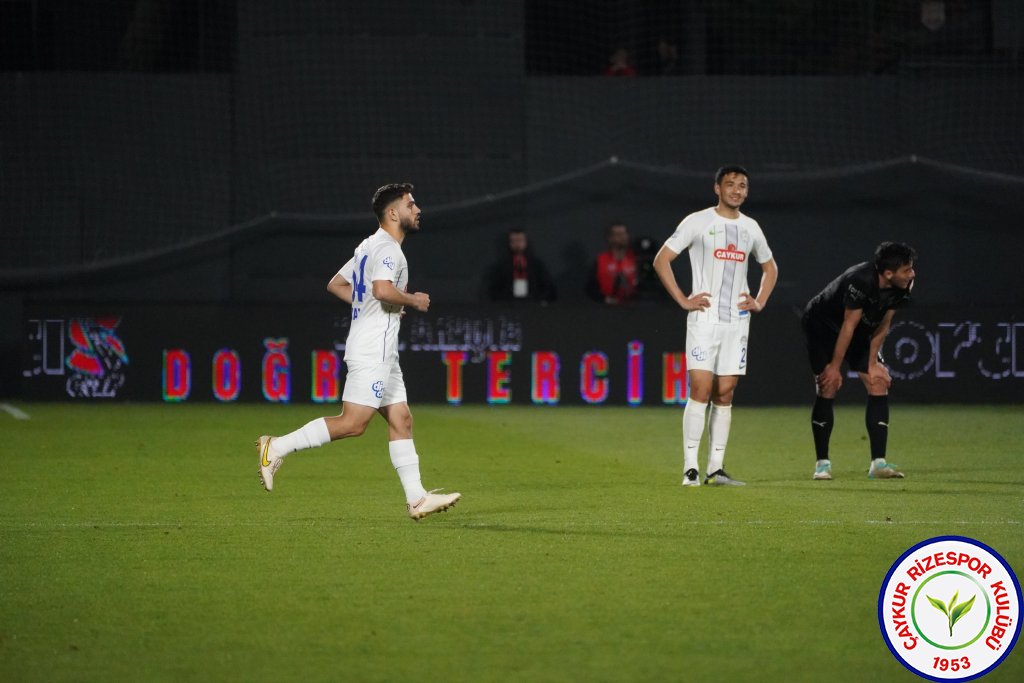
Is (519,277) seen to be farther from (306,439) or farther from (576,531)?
(576,531)

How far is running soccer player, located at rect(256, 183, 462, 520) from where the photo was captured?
7.77 meters

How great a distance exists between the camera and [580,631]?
17.2 feet

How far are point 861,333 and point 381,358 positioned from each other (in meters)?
3.80

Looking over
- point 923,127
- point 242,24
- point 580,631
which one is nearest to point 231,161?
point 242,24

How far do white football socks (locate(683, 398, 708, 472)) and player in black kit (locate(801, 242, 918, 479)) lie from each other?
0.88 meters

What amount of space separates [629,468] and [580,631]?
5654 millimetres

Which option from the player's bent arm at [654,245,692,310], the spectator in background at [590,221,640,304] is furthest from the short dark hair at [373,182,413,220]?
the spectator in background at [590,221,640,304]

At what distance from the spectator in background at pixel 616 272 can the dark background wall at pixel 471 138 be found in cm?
134

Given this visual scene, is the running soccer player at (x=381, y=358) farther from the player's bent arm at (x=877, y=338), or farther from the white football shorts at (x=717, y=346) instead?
the player's bent arm at (x=877, y=338)

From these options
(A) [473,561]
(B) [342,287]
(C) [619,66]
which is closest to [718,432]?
(B) [342,287]

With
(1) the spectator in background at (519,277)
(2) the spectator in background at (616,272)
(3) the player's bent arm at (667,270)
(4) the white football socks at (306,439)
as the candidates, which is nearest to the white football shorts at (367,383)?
(4) the white football socks at (306,439)

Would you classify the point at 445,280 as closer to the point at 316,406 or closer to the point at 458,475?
the point at 316,406

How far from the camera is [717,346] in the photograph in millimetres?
9680

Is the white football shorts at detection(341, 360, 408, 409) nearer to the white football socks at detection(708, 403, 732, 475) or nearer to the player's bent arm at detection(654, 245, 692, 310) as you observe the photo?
the player's bent arm at detection(654, 245, 692, 310)
